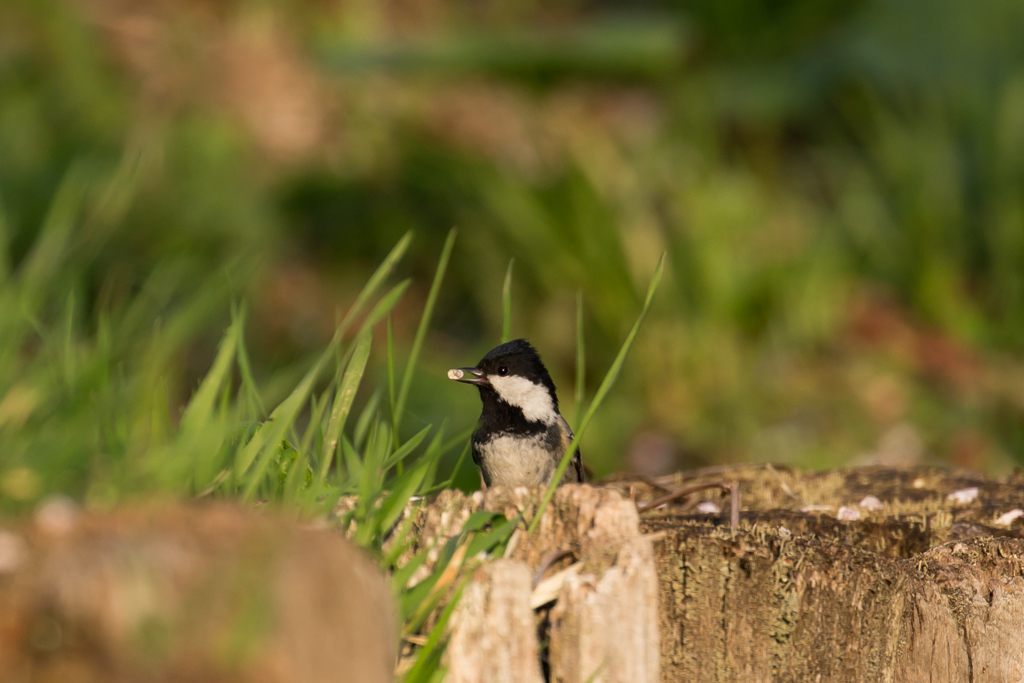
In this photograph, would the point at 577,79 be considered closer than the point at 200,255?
No

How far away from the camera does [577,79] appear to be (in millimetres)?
10562

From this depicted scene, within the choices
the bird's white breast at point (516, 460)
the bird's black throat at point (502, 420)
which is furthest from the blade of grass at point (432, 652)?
the bird's black throat at point (502, 420)

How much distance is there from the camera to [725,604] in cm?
174

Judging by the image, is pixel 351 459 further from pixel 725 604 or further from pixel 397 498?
pixel 725 604

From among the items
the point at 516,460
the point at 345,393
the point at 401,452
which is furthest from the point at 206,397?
the point at 516,460

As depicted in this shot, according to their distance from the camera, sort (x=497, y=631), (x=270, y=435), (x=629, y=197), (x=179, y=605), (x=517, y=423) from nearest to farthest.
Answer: (x=179, y=605)
(x=497, y=631)
(x=270, y=435)
(x=517, y=423)
(x=629, y=197)

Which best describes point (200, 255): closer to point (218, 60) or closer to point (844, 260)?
point (218, 60)

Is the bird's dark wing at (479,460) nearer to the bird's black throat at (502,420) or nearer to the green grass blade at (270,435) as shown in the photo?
the bird's black throat at (502,420)

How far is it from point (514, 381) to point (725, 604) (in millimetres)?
1556

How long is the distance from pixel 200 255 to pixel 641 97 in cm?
554

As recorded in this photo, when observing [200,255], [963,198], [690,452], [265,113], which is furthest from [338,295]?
[963,198]

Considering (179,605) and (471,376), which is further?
(471,376)

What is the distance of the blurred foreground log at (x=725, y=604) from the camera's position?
1.55 m

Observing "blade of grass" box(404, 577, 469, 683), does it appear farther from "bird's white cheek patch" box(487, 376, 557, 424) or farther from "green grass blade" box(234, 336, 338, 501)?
"bird's white cheek patch" box(487, 376, 557, 424)
